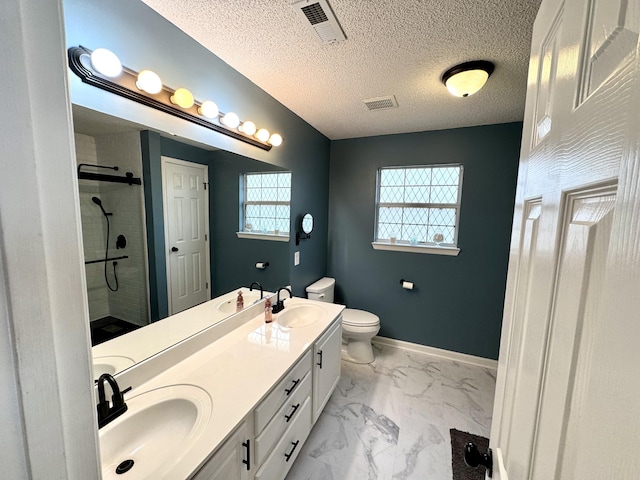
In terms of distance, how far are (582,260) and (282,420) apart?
141cm

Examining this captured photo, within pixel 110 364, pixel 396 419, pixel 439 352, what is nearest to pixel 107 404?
pixel 110 364

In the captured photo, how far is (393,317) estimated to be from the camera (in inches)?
116

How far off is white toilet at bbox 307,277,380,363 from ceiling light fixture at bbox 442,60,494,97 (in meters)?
2.02

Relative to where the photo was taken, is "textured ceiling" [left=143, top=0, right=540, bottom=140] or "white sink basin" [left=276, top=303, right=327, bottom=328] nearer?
"textured ceiling" [left=143, top=0, right=540, bottom=140]

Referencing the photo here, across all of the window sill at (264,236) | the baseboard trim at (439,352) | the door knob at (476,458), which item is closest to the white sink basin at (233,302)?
the window sill at (264,236)

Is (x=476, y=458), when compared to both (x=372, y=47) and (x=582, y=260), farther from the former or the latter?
(x=372, y=47)

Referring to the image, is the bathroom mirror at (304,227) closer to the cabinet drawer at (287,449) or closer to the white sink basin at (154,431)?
the cabinet drawer at (287,449)

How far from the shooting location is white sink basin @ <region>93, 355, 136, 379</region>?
1.03 meters

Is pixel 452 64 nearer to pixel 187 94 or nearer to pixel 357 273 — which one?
pixel 187 94

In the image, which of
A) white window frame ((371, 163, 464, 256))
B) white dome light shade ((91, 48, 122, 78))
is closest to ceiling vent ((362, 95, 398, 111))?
white window frame ((371, 163, 464, 256))

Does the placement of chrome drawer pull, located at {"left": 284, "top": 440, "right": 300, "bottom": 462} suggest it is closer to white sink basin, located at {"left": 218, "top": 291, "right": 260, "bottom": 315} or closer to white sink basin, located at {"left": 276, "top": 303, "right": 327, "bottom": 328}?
white sink basin, located at {"left": 276, "top": 303, "right": 327, "bottom": 328}

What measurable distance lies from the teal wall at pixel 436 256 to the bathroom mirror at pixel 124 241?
5.81 ft

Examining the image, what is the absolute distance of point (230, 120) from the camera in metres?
1.52

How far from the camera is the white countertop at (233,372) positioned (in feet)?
2.91
